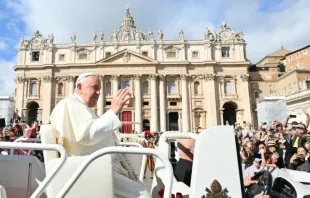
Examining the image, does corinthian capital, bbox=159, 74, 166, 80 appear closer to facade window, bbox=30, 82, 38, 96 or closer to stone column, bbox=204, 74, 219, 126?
stone column, bbox=204, 74, 219, 126

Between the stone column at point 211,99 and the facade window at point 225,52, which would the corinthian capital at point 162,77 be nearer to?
the stone column at point 211,99

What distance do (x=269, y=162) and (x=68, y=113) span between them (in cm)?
369

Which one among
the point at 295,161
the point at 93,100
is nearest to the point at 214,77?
the point at 295,161

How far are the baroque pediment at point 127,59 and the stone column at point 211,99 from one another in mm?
8898

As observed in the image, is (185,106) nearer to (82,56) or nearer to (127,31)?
(82,56)

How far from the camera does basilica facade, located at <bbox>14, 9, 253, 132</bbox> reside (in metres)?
39.6

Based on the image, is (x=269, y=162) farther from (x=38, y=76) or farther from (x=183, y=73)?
(x=38, y=76)

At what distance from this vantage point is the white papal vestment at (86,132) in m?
2.02

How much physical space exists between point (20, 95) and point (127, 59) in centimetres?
1792

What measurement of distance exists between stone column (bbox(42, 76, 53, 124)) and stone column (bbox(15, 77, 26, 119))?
362 cm

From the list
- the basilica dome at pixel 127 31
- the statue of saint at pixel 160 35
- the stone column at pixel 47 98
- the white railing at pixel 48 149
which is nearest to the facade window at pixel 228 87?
the statue of saint at pixel 160 35

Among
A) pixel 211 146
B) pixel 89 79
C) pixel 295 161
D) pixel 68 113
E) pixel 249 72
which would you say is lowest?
pixel 295 161

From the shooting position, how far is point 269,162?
175 inches

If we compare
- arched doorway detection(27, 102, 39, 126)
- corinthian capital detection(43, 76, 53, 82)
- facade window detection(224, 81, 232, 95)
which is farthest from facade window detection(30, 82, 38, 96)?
facade window detection(224, 81, 232, 95)
